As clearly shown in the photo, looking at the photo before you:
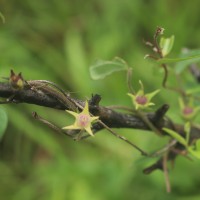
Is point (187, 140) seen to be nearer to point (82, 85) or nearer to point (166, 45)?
point (166, 45)

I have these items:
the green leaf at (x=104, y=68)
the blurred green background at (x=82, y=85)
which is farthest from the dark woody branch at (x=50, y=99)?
the blurred green background at (x=82, y=85)

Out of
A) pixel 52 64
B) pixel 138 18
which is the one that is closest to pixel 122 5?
pixel 138 18

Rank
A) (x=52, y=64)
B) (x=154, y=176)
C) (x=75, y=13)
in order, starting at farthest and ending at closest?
(x=75, y=13) < (x=52, y=64) < (x=154, y=176)

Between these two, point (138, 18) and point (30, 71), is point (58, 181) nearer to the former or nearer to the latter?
point (30, 71)

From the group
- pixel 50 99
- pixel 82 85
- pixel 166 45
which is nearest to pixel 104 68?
pixel 166 45

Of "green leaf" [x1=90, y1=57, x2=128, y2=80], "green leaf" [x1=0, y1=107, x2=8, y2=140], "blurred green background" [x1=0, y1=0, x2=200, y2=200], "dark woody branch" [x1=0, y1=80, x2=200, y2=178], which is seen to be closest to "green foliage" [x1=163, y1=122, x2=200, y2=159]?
"dark woody branch" [x1=0, y1=80, x2=200, y2=178]

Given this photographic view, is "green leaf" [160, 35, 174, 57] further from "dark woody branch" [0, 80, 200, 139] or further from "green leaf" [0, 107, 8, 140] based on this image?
"green leaf" [0, 107, 8, 140]

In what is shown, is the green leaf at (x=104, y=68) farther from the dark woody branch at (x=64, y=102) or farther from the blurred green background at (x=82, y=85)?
the blurred green background at (x=82, y=85)
